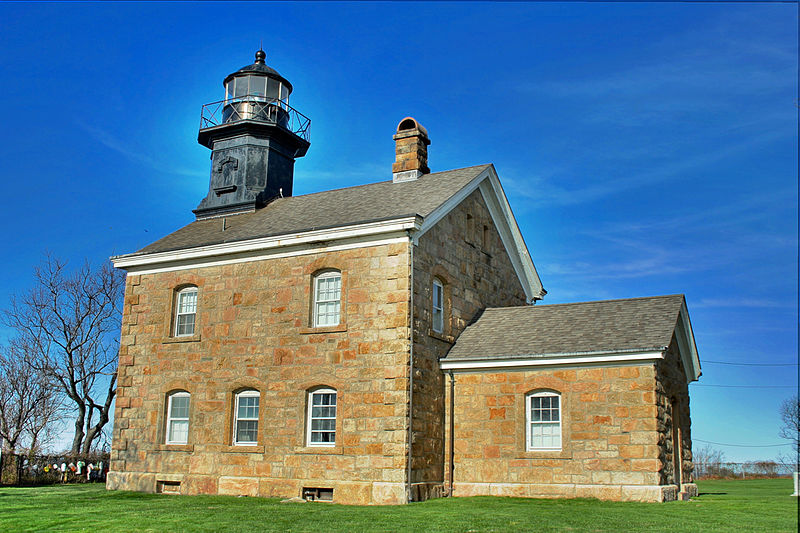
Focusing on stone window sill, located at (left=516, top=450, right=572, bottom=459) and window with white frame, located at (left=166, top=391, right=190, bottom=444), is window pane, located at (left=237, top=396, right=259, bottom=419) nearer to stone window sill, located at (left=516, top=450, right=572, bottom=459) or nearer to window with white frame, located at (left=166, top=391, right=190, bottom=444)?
window with white frame, located at (left=166, top=391, right=190, bottom=444)

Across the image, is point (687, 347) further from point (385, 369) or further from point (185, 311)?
point (185, 311)

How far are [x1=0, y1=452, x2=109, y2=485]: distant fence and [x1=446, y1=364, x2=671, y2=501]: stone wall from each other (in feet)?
40.1

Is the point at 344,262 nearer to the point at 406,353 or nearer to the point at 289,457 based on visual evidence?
the point at 406,353

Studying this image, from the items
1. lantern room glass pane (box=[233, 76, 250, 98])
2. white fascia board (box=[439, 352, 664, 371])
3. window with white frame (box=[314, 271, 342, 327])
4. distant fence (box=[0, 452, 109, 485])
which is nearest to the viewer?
white fascia board (box=[439, 352, 664, 371])

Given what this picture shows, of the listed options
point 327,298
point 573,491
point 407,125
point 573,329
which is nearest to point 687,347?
point 573,329

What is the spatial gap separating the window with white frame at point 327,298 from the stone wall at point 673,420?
676 centimetres

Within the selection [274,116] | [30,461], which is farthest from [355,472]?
[274,116]

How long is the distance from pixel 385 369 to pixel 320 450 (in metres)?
2.23

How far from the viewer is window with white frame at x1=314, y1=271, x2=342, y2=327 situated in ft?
55.7

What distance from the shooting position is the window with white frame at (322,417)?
1633cm

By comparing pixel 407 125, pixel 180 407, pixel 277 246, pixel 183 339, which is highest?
pixel 407 125

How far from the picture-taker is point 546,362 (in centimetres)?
1596

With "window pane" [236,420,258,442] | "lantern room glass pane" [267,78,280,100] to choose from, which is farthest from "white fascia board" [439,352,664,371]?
"lantern room glass pane" [267,78,280,100]

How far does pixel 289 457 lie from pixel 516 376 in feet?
16.8
